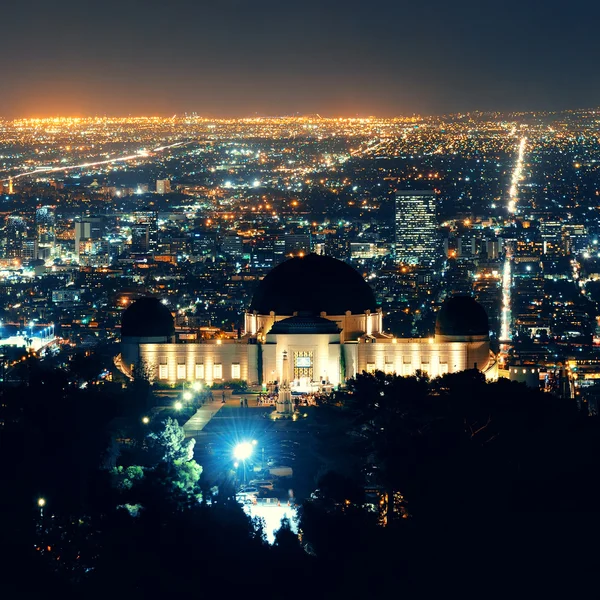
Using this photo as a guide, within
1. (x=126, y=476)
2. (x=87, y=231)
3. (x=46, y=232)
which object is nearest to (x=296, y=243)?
(x=46, y=232)

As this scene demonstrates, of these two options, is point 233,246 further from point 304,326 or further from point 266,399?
point 266,399

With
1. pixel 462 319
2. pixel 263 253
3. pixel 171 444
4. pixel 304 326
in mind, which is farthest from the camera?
pixel 263 253

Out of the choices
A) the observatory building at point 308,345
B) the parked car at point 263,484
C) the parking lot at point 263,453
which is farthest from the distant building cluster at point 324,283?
the parked car at point 263,484

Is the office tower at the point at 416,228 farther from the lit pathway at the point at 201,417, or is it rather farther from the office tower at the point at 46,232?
the lit pathway at the point at 201,417

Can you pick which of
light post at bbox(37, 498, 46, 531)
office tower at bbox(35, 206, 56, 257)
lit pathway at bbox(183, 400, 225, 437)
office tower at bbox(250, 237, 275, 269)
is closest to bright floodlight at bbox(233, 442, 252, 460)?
lit pathway at bbox(183, 400, 225, 437)

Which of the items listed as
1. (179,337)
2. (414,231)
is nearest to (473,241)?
(414,231)

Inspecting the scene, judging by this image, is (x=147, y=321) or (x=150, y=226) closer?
(x=147, y=321)
